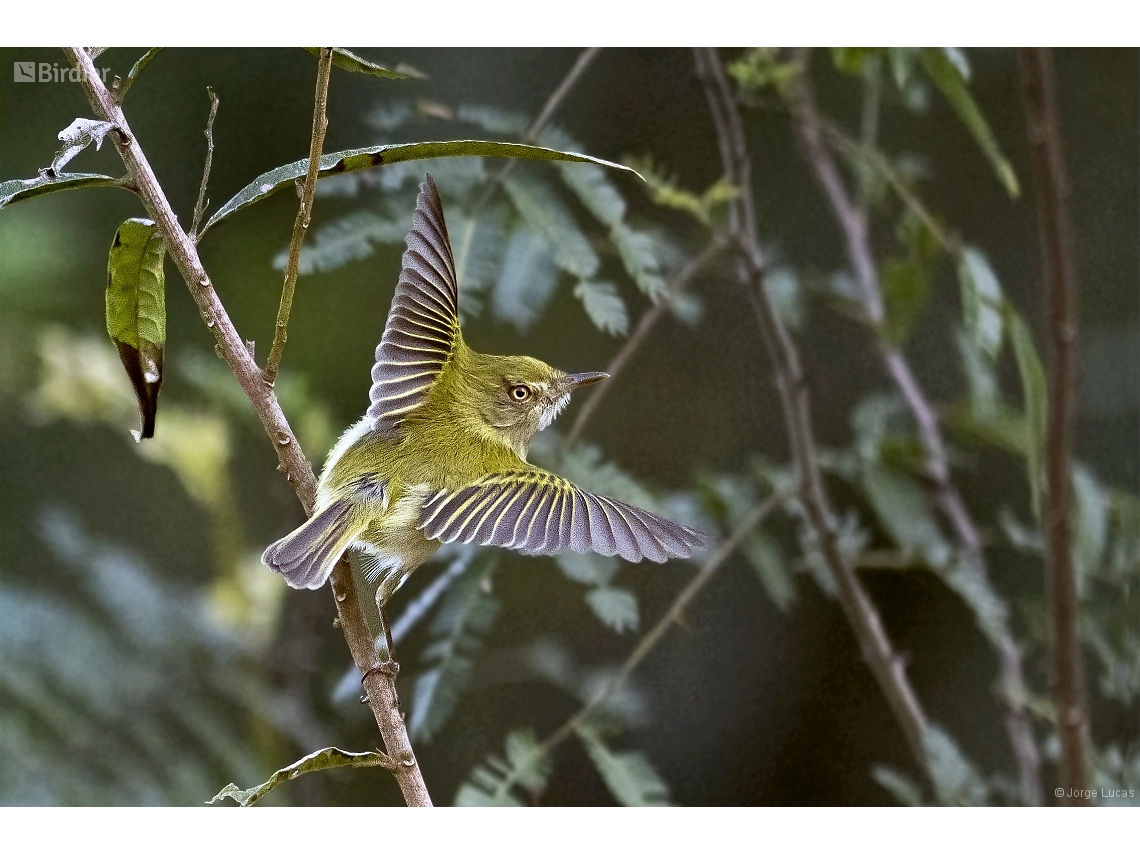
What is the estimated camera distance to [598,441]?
1.00 metres

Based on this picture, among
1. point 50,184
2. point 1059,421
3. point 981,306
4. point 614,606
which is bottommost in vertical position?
point 614,606

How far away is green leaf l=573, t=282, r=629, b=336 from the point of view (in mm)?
840

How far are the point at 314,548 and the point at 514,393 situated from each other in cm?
17

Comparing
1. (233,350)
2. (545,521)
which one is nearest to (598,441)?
(545,521)

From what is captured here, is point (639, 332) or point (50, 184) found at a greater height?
point (50, 184)

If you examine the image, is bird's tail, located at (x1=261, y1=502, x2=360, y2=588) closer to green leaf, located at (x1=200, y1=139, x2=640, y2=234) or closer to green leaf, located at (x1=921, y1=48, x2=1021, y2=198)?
green leaf, located at (x1=200, y1=139, x2=640, y2=234)

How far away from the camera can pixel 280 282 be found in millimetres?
942

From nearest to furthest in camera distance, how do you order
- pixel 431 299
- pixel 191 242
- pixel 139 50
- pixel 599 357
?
pixel 191 242 → pixel 431 299 → pixel 139 50 → pixel 599 357

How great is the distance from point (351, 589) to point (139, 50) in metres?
0.48

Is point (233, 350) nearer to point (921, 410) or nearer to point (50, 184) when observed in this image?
point (50, 184)

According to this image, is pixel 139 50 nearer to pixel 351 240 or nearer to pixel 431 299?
pixel 351 240

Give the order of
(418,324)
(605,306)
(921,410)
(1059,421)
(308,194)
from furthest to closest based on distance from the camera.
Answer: (921,410) < (1059,421) < (605,306) < (418,324) < (308,194)

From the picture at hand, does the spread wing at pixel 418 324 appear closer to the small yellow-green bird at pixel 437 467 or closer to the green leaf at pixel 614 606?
the small yellow-green bird at pixel 437 467

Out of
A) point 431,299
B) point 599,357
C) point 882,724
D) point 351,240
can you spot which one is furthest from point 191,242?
point 882,724
